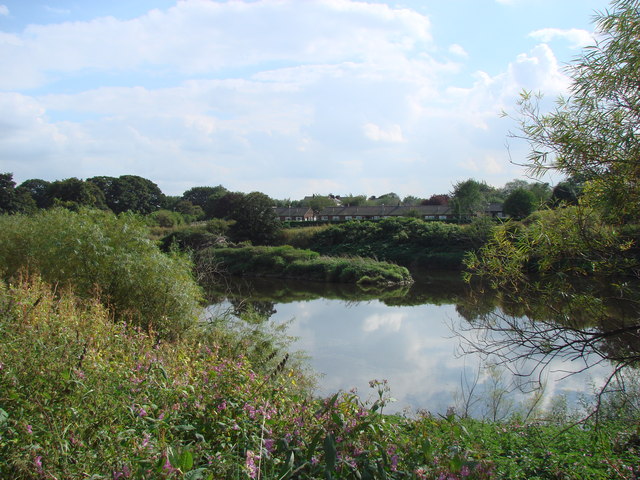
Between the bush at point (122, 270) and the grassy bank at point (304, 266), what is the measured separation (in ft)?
52.1

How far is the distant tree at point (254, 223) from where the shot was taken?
137 ft

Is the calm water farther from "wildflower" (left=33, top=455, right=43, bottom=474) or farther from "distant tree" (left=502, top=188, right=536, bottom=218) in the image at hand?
"distant tree" (left=502, top=188, right=536, bottom=218)

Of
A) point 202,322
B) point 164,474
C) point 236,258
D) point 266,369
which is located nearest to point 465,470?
point 164,474

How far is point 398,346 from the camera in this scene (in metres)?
14.2

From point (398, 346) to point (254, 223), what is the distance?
95.7ft

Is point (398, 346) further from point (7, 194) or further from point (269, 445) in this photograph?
point (7, 194)

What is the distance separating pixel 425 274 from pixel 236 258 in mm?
13650

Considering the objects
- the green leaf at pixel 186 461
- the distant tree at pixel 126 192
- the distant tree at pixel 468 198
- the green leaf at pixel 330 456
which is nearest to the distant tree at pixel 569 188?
the green leaf at pixel 330 456

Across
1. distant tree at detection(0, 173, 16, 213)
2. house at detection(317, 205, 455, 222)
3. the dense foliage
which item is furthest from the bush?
house at detection(317, 205, 455, 222)

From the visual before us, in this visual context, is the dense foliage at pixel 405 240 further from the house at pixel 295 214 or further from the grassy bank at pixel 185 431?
the house at pixel 295 214

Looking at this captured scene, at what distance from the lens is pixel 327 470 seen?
8.53 feet

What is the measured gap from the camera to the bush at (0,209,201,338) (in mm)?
10469

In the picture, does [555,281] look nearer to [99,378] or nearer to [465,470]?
[465,470]

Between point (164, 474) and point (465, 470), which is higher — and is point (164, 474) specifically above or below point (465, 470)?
above
